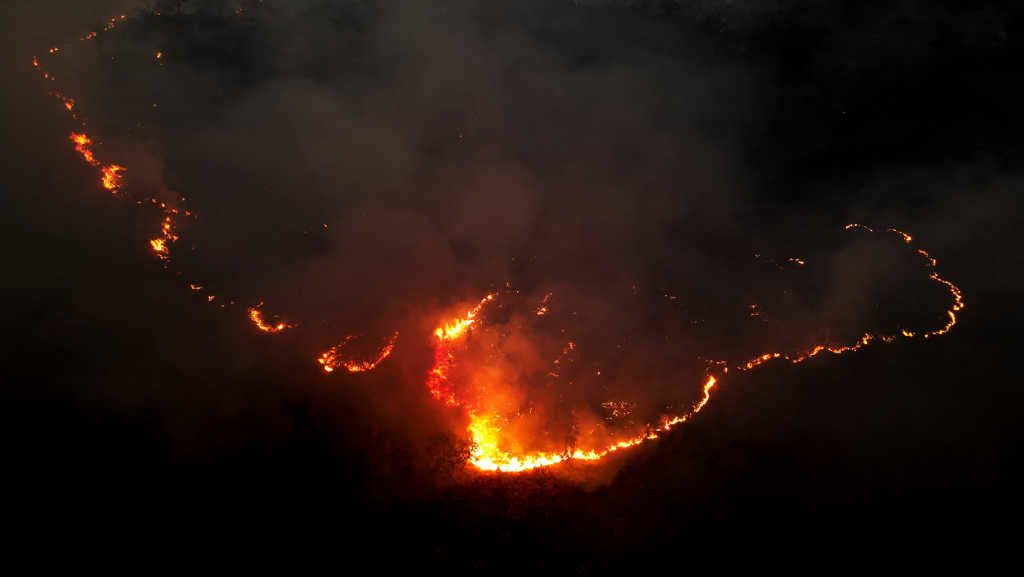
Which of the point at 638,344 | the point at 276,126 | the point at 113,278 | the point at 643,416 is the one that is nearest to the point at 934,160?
the point at 638,344

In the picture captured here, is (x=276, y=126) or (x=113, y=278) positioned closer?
(x=113, y=278)

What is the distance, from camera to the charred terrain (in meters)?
5.34

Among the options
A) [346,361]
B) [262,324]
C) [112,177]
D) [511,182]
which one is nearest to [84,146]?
[112,177]

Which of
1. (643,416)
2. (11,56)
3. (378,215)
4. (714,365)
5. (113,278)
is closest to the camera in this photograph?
(643,416)

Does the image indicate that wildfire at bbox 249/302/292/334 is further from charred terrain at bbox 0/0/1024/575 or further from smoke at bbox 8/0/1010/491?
smoke at bbox 8/0/1010/491

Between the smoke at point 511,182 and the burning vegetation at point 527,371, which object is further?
the smoke at point 511,182

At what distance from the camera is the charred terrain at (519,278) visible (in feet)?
17.5

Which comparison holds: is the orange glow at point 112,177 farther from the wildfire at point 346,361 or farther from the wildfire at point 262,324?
the wildfire at point 346,361

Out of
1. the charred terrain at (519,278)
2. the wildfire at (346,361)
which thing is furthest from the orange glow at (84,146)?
the wildfire at (346,361)

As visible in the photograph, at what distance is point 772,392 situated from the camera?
622 cm

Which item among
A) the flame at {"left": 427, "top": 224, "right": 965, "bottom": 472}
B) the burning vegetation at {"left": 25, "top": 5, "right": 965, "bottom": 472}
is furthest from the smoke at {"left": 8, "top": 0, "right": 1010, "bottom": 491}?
the flame at {"left": 427, "top": 224, "right": 965, "bottom": 472}

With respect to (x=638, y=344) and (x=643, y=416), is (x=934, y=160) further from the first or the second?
(x=643, y=416)

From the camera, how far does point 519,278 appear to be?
729 centimetres

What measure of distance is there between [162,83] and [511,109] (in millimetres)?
5894
